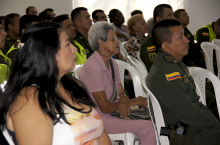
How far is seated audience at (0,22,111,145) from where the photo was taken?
847 millimetres

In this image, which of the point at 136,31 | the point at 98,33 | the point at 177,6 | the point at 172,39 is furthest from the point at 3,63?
the point at 177,6

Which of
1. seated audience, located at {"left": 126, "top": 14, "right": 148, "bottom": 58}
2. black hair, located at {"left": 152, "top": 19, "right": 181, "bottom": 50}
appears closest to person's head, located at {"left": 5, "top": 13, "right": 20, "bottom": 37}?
seated audience, located at {"left": 126, "top": 14, "right": 148, "bottom": 58}

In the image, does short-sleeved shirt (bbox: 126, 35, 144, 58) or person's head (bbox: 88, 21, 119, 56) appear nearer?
person's head (bbox: 88, 21, 119, 56)

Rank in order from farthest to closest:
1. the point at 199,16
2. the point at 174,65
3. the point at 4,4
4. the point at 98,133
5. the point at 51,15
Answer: the point at 199,16 < the point at 4,4 < the point at 51,15 < the point at 174,65 < the point at 98,133

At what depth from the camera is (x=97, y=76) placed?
1.70 m

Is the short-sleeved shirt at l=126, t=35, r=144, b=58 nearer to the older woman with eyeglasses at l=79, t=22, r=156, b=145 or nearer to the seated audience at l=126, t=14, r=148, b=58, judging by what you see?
the seated audience at l=126, t=14, r=148, b=58

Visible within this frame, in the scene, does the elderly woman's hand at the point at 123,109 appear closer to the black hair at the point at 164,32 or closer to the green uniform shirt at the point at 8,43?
the black hair at the point at 164,32

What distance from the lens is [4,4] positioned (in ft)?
22.2

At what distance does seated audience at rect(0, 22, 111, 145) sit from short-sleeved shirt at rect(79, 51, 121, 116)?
616 mm

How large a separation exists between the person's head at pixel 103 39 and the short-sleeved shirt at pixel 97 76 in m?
0.11

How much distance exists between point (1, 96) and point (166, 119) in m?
1.00

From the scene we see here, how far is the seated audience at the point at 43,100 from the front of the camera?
85 centimetres

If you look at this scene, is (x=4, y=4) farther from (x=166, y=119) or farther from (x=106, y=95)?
(x=166, y=119)

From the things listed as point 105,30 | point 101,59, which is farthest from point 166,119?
point 105,30
